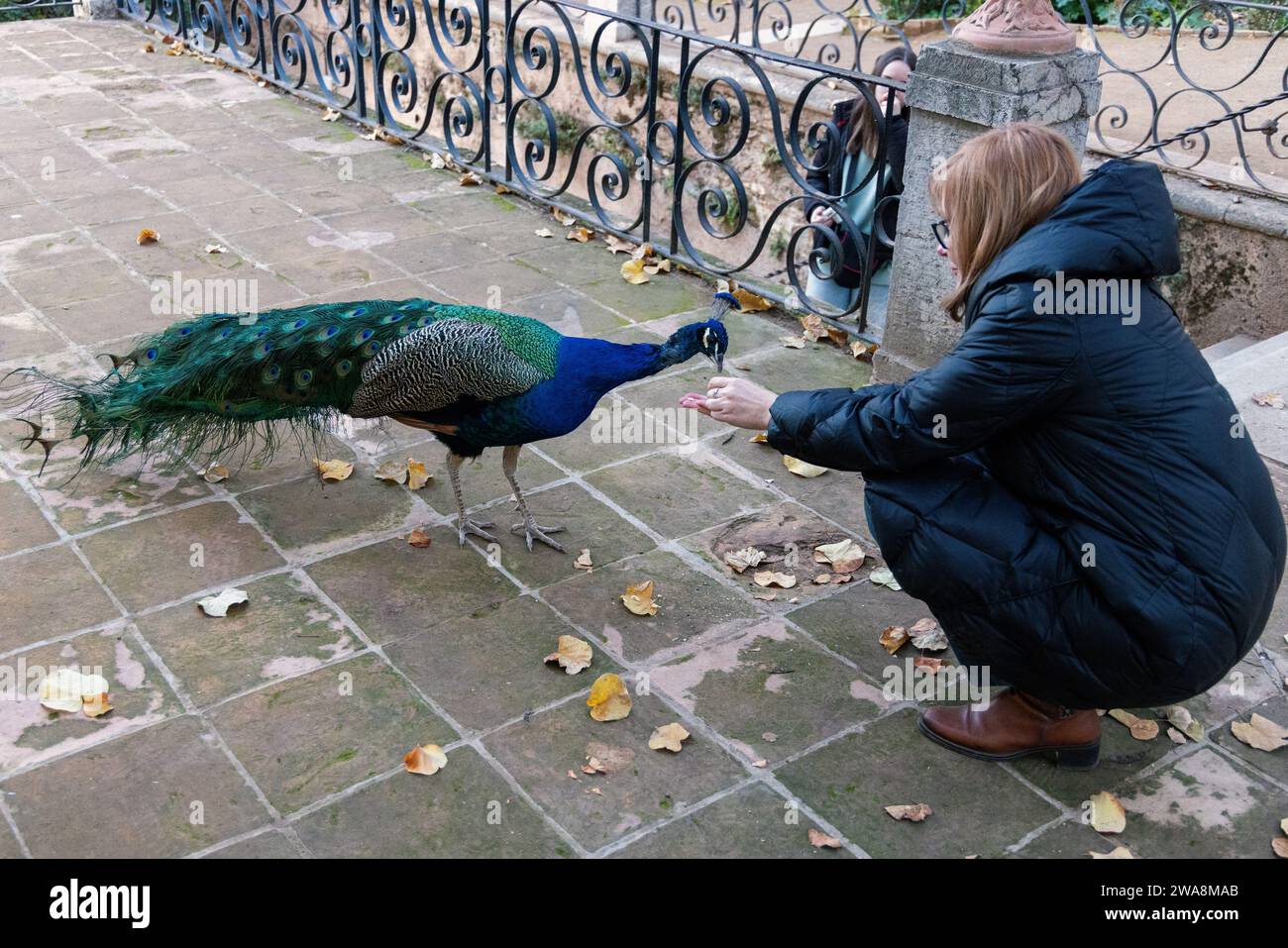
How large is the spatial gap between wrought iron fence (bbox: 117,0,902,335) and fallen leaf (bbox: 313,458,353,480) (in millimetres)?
2142

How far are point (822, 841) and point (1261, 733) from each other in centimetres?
121

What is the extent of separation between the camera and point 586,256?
6.20 metres

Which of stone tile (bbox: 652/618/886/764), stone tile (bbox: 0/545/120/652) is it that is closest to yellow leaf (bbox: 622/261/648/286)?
stone tile (bbox: 652/618/886/764)

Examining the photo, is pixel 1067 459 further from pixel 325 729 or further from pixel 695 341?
pixel 325 729

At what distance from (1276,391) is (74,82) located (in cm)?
766

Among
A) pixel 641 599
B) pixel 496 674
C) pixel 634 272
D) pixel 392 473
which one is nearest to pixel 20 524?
pixel 392 473

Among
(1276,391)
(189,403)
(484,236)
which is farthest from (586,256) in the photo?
(1276,391)

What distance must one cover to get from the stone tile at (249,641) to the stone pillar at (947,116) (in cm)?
235

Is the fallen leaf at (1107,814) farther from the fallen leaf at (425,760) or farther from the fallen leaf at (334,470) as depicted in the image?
the fallen leaf at (334,470)

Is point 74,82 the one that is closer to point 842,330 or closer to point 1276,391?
point 842,330

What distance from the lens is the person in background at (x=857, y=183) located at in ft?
17.2

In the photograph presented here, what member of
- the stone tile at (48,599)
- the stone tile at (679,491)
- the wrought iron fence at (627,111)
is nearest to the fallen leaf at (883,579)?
the stone tile at (679,491)

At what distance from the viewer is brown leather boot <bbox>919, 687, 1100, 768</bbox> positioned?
3049 millimetres
